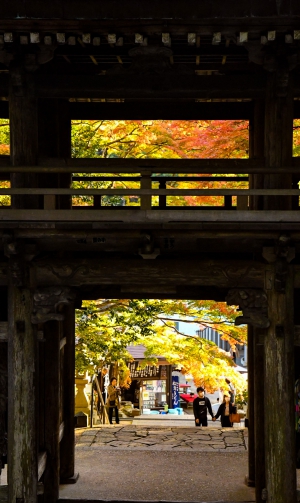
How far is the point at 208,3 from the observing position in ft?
27.3

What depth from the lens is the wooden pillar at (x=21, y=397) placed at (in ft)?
31.2

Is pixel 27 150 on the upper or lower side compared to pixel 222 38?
lower

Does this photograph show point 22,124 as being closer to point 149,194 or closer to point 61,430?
point 149,194

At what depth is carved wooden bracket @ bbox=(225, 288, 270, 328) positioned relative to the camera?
31.4ft

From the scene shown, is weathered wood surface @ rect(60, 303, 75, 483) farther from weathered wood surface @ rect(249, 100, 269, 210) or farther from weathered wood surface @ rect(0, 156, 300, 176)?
weathered wood surface @ rect(249, 100, 269, 210)

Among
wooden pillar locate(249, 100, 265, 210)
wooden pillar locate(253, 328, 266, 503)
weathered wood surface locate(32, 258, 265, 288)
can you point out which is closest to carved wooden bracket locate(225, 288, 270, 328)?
weathered wood surface locate(32, 258, 265, 288)

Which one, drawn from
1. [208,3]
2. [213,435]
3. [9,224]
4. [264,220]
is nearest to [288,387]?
[264,220]

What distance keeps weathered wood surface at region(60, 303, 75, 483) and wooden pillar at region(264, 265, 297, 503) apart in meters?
4.45

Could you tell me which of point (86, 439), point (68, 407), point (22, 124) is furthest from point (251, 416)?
point (22, 124)

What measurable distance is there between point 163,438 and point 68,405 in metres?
4.55

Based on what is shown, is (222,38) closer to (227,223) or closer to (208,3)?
(208,3)

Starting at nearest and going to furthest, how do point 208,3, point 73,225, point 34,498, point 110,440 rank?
point 208,3 → point 73,225 → point 34,498 → point 110,440

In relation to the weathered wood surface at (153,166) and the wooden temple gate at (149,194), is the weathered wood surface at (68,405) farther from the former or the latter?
the weathered wood surface at (153,166)

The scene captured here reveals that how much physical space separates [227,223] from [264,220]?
50cm
